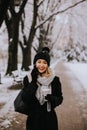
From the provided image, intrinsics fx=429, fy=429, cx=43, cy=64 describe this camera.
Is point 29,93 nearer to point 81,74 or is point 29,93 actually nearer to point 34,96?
point 34,96

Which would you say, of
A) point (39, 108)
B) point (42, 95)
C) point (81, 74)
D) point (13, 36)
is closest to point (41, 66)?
point (42, 95)

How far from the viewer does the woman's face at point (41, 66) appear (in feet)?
17.8

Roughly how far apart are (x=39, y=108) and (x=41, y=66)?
531 mm

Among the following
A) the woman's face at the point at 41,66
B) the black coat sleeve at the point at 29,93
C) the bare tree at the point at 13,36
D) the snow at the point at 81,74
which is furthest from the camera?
the snow at the point at 81,74

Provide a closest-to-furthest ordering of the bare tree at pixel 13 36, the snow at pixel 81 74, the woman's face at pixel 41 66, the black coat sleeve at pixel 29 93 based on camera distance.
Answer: the black coat sleeve at pixel 29 93 → the woman's face at pixel 41 66 → the bare tree at pixel 13 36 → the snow at pixel 81 74

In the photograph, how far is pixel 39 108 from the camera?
5395 mm

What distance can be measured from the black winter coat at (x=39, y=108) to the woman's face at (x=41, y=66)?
0.18m

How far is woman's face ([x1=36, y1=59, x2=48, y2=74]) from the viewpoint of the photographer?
544 cm

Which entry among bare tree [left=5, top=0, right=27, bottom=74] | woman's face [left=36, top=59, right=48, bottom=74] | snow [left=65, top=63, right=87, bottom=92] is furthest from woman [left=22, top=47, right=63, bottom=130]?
bare tree [left=5, top=0, right=27, bottom=74]

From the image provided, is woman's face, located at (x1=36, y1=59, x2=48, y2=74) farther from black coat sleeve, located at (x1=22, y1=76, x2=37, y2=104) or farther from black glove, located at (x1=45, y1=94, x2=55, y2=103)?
black glove, located at (x1=45, y1=94, x2=55, y2=103)

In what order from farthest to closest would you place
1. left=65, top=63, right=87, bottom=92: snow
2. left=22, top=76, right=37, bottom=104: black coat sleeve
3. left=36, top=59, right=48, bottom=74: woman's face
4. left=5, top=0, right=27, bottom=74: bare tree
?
left=65, top=63, right=87, bottom=92: snow
left=5, top=0, right=27, bottom=74: bare tree
left=36, top=59, right=48, bottom=74: woman's face
left=22, top=76, right=37, bottom=104: black coat sleeve

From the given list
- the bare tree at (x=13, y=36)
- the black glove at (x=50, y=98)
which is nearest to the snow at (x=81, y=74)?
the bare tree at (x=13, y=36)

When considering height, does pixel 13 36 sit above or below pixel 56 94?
above

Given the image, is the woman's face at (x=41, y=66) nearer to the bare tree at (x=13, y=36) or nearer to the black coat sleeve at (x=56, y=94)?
the black coat sleeve at (x=56, y=94)
